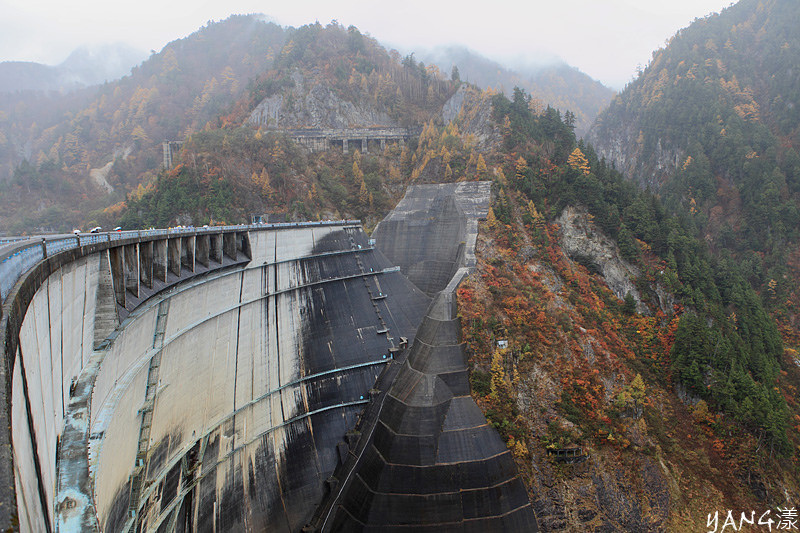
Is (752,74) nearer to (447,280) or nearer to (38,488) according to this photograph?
(447,280)

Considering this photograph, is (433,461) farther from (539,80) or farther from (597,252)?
(539,80)

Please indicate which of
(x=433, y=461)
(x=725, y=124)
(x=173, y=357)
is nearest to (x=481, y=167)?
(x=433, y=461)

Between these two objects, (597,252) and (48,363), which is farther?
(597,252)

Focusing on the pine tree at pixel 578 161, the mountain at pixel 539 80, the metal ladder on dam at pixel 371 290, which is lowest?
the metal ladder on dam at pixel 371 290

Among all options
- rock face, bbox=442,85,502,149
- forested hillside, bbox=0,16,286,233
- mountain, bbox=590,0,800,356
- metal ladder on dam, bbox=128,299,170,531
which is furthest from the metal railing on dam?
mountain, bbox=590,0,800,356

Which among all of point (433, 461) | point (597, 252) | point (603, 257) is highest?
point (597, 252)

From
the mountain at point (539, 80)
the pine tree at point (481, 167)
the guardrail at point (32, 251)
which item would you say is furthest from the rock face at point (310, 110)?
the mountain at point (539, 80)

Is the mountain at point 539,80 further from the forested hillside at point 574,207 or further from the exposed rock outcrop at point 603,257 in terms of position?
the exposed rock outcrop at point 603,257
